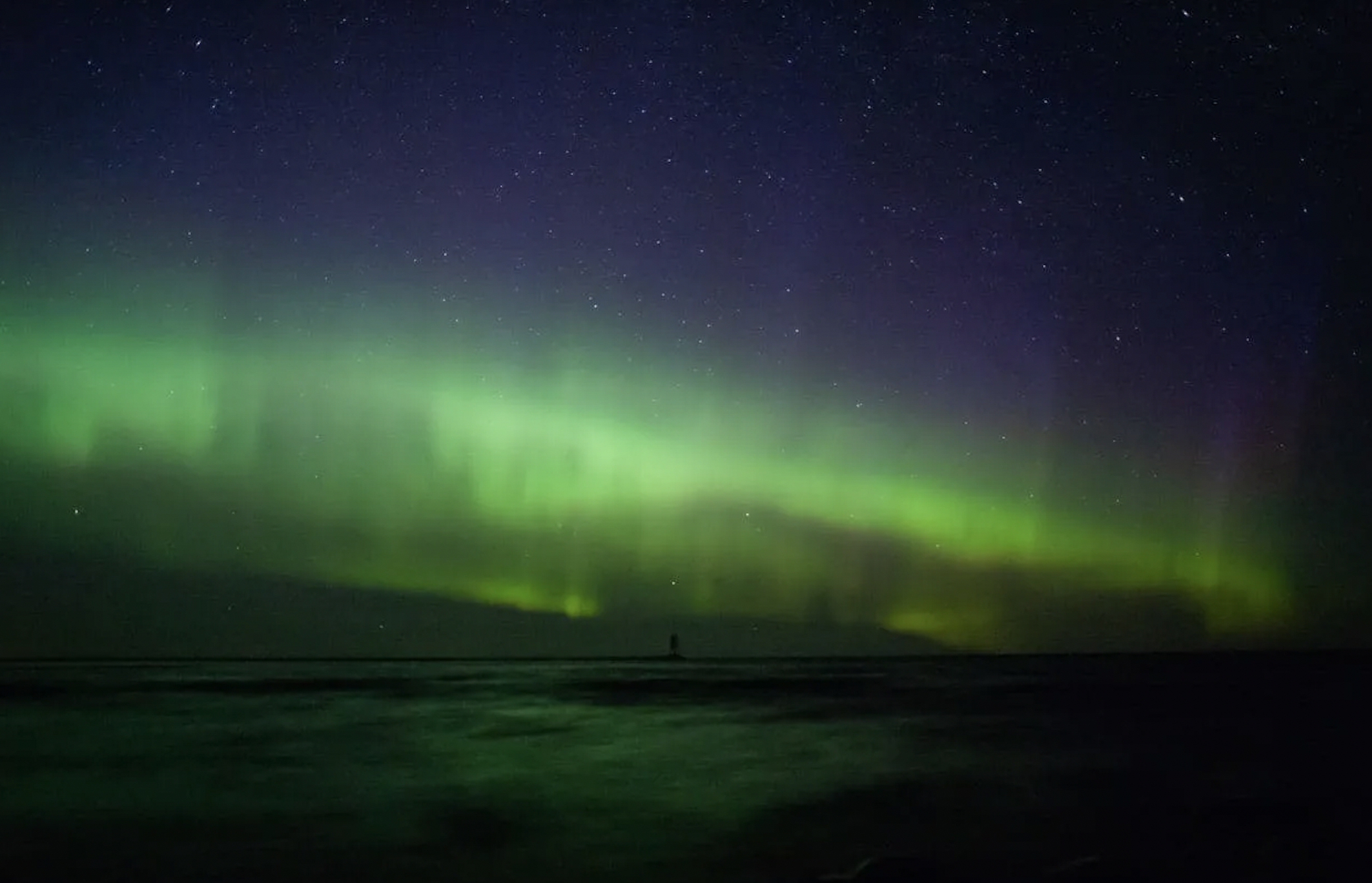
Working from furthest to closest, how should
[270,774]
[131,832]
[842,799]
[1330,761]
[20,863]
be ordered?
1. [1330,761]
2. [270,774]
3. [842,799]
4. [131,832]
5. [20,863]

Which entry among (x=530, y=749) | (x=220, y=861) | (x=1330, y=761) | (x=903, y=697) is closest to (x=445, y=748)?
(x=530, y=749)

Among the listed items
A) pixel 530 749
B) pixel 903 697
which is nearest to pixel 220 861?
pixel 530 749

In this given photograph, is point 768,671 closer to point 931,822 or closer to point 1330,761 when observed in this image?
point 1330,761

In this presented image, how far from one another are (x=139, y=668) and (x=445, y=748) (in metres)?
43.3

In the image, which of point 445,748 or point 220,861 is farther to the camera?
point 445,748

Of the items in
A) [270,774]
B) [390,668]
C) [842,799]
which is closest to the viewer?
[842,799]

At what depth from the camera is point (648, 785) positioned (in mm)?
17281

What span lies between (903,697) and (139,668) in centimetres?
3771

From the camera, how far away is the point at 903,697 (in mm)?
39750

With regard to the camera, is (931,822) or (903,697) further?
(903,697)

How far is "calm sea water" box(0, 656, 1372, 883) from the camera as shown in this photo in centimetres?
1236

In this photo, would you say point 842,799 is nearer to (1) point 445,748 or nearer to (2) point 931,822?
(2) point 931,822

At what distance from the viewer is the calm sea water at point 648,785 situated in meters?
12.4

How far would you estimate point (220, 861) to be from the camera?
1205 centimetres
